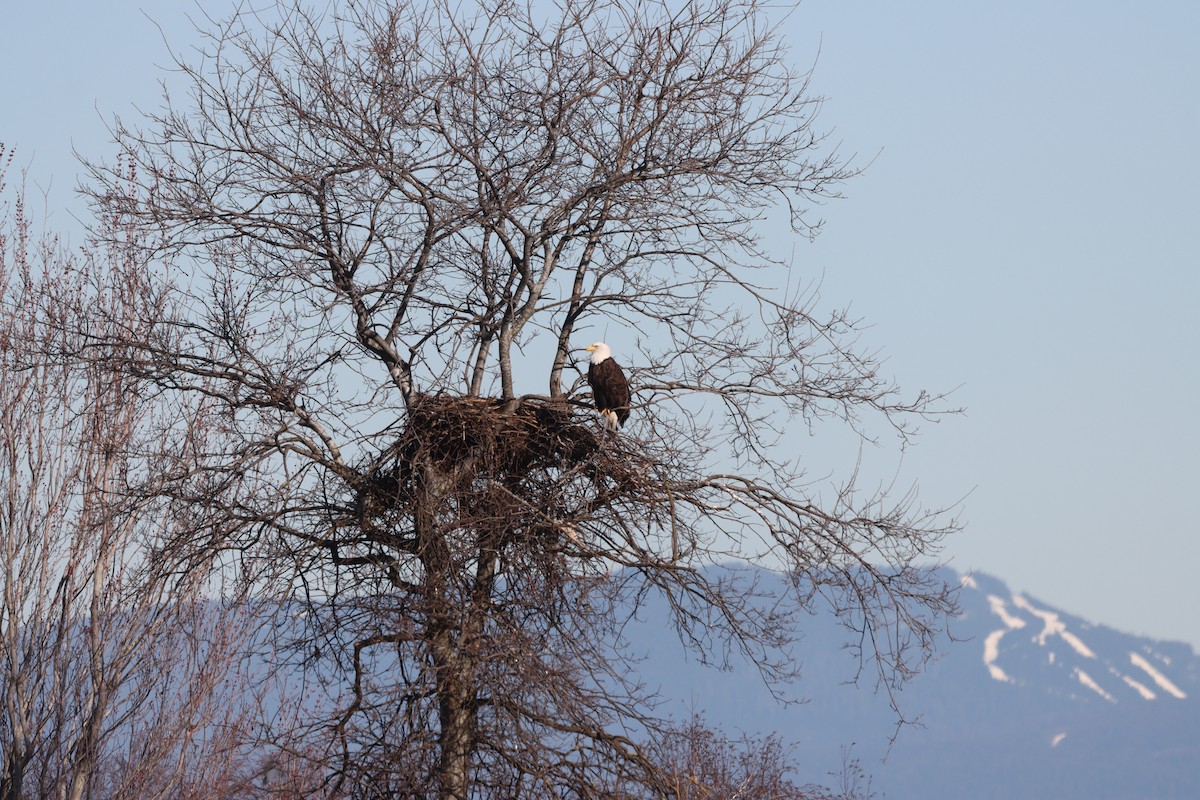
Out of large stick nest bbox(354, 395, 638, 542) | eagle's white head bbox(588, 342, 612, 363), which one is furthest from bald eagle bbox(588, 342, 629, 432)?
large stick nest bbox(354, 395, 638, 542)

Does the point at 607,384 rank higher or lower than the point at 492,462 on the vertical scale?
higher

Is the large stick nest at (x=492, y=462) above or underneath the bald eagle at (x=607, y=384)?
underneath

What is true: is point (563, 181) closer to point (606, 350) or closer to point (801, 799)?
point (606, 350)

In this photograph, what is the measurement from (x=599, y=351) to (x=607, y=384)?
37cm

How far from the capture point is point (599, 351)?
33.9 feet

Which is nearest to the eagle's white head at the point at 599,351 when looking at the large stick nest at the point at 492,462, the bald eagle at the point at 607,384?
the bald eagle at the point at 607,384

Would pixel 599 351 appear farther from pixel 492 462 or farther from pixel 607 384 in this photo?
pixel 492 462

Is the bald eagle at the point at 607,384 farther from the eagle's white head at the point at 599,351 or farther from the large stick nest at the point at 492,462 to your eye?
the large stick nest at the point at 492,462

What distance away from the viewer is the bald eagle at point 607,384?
996 cm

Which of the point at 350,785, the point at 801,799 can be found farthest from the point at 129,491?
the point at 801,799

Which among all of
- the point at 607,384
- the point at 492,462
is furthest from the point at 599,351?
the point at 492,462

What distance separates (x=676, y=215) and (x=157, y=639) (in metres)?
6.66

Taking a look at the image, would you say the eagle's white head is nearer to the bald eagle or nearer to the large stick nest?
the bald eagle

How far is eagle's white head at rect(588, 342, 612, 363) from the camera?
10297mm
